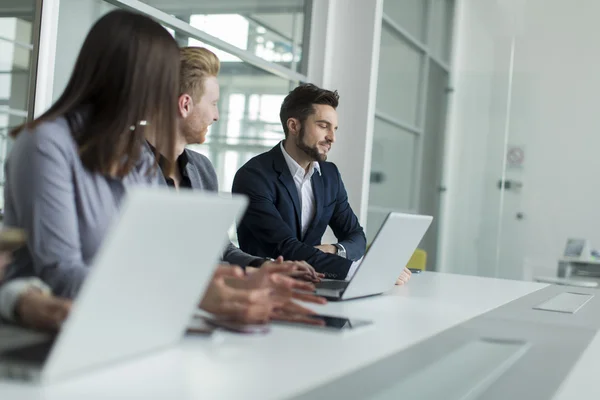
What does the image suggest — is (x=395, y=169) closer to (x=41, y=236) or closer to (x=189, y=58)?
(x=189, y=58)

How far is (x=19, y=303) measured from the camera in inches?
40.6

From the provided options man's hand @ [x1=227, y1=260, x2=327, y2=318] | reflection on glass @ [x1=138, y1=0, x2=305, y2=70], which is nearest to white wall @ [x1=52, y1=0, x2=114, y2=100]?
reflection on glass @ [x1=138, y1=0, x2=305, y2=70]

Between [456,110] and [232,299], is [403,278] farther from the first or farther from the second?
[456,110]

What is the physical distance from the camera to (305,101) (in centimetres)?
355

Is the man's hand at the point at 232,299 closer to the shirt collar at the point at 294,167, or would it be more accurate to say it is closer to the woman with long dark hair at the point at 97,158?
the woman with long dark hair at the point at 97,158

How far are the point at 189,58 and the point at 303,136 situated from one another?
912mm

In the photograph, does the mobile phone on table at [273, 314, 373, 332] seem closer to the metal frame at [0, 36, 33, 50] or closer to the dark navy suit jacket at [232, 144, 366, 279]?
the dark navy suit jacket at [232, 144, 366, 279]

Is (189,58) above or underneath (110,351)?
above

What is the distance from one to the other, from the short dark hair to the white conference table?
5.99ft

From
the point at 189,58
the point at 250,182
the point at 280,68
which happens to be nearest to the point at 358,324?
the point at 189,58

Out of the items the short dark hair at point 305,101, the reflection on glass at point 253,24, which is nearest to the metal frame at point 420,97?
the reflection on glass at point 253,24

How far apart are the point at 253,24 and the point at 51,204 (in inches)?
159

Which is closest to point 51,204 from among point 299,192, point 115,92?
point 115,92

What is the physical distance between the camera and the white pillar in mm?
5980
